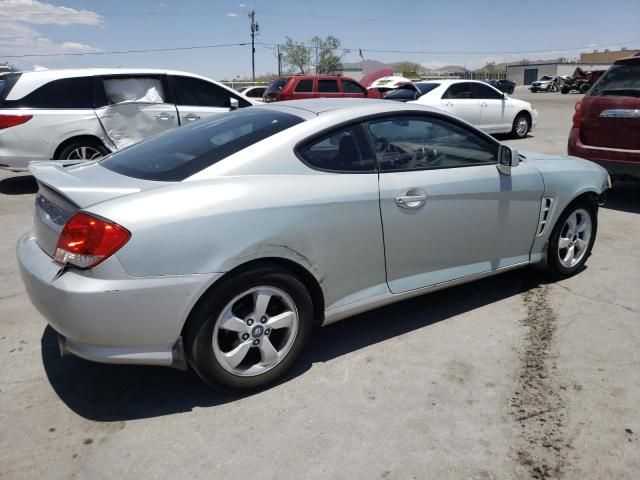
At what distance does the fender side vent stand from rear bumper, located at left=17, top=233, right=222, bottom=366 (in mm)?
2590

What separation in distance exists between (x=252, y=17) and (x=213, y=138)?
230ft

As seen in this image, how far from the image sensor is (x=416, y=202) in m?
3.27

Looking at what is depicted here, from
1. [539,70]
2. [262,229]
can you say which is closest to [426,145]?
[262,229]

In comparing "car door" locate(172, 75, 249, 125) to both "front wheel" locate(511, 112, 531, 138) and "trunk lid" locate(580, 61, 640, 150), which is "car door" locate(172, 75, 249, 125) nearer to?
"trunk lid" locate(580, 61, 640, 150)

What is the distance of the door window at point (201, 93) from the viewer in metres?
8.42

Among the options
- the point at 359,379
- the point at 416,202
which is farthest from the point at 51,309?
the point at 416,202

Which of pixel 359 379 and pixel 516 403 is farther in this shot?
pixel 359 379

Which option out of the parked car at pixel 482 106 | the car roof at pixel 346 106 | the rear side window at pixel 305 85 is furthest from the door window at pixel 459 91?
the car roof at pixel 346 106

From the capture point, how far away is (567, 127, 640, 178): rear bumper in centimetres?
623

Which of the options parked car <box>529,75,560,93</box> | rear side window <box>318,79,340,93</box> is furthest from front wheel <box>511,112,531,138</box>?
parked car <box>529,75,560,93</box>

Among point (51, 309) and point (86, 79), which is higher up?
→ point (86, 79)

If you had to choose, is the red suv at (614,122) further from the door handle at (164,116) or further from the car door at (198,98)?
the door handle at (164,116)

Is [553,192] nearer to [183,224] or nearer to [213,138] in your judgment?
[213,138]

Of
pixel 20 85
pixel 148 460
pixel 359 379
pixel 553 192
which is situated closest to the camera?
pixel 148 460
